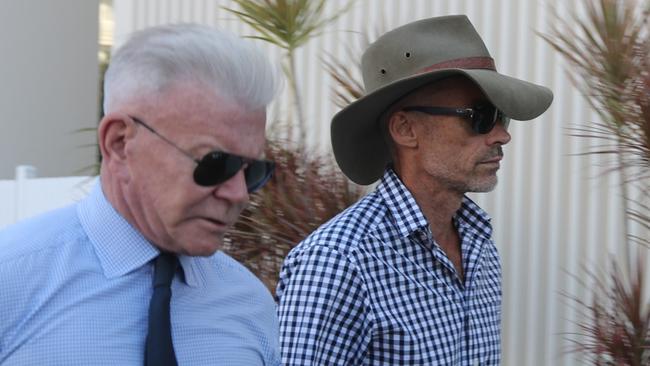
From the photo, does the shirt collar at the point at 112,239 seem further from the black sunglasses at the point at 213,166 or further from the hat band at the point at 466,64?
the hat band at the point at 466,64

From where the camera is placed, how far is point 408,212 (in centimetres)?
282

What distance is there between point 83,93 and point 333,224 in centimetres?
709

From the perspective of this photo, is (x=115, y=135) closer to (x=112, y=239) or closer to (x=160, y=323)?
(x=112, y=239)

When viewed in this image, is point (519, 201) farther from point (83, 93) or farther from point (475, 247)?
A: point (83, 93)

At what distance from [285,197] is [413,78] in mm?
1391

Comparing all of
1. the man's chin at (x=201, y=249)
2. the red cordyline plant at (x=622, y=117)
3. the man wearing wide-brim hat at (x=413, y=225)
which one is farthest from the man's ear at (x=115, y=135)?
the red cordyline plant at (x=622, y=117)

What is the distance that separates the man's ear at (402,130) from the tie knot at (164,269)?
3.93 ft

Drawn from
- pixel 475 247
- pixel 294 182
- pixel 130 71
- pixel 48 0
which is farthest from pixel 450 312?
pixel 48 0

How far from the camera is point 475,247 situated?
3.00 m

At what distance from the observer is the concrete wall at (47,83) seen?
354 inches

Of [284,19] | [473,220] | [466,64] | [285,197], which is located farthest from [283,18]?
[473,220]

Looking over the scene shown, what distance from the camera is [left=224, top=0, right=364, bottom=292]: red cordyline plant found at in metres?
4.21

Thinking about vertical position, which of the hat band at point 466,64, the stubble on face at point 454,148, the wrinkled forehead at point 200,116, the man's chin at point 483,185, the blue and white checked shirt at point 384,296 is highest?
the hat band at point 466,64

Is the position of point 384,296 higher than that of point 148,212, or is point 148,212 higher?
point 148,212
